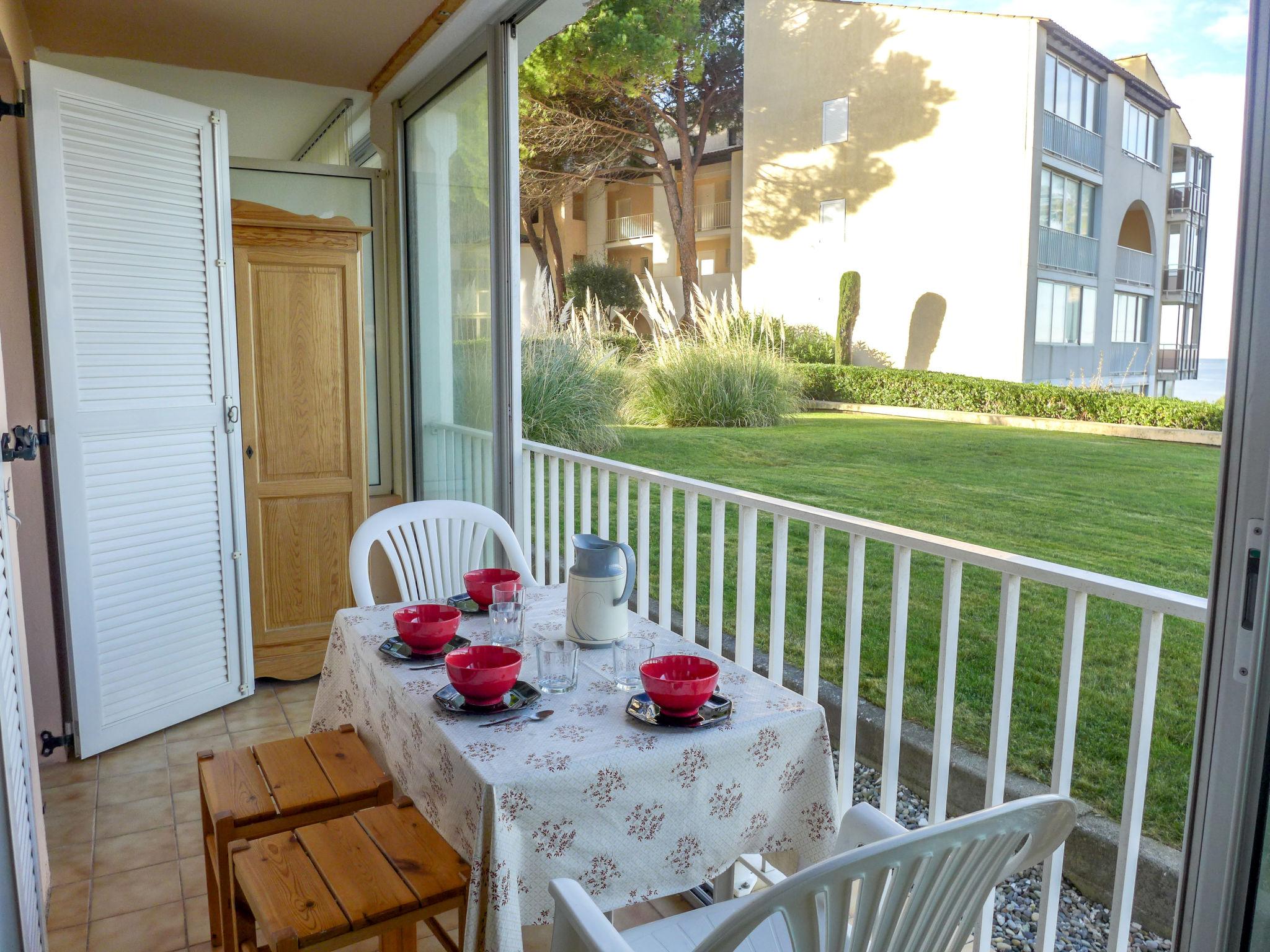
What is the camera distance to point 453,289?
3.87m

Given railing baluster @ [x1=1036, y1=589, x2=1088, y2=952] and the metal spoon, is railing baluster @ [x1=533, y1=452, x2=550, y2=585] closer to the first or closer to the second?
the metal spoon

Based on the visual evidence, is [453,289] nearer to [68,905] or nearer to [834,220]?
[68,905]

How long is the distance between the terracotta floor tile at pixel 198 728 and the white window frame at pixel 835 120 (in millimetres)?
13110

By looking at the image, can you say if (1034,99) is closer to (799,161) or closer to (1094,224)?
(1094,224)

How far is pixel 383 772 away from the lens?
1867 mm

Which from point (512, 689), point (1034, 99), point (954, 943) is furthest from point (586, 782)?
point (1034, 99)

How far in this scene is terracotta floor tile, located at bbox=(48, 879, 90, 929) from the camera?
219cm

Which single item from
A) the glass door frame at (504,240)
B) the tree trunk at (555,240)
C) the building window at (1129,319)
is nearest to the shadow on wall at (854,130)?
the tree trunk at (555,240)

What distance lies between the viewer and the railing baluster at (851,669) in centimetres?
200

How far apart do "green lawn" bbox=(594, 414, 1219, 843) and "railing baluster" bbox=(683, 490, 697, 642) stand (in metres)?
1.47

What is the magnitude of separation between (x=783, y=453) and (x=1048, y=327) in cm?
675

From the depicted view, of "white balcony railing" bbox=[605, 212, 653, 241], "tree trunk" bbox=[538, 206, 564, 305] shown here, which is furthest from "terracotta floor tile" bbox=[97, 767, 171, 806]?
"white balcony railing" bbox=[605, 212, 653, 241]

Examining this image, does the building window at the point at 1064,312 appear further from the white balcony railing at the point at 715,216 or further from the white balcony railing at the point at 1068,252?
the white balcony railing at the point at 715,216

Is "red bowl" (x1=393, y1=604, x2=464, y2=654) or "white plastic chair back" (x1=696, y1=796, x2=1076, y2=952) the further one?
"red bowl" (x1=393, y1=604, x2=464, y2=654)
